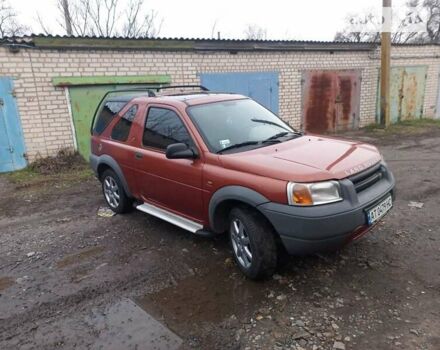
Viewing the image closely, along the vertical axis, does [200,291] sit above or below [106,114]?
below

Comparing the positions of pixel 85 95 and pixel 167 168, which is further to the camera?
pixel 85 95

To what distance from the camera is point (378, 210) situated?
324 cm

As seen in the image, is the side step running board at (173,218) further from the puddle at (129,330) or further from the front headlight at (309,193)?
the front headlight at (309,193)

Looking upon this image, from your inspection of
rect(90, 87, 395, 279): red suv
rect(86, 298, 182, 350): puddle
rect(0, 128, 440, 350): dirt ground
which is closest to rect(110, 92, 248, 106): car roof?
rect(90, 87, 395, 279): red suv

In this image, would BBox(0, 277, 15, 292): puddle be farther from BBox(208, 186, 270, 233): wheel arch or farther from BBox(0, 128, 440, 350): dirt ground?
BBox(208, 186, 270, 233): wheel arch

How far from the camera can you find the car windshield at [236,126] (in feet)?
12.1

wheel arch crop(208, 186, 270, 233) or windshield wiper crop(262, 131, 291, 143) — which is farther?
windshield wiper crop(262, 131, 291, 143)

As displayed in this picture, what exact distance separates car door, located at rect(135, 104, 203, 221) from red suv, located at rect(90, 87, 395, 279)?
0.04 ft

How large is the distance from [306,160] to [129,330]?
2.04 meters

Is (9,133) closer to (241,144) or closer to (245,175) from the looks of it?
(241,144)

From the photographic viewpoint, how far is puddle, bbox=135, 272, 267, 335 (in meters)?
2.98

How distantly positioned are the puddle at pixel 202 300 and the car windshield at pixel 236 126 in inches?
50.4

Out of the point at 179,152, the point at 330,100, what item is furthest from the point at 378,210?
the point at 330,100

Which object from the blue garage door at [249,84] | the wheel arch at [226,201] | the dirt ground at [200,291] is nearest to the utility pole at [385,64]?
the blue garage door at [249,84]
